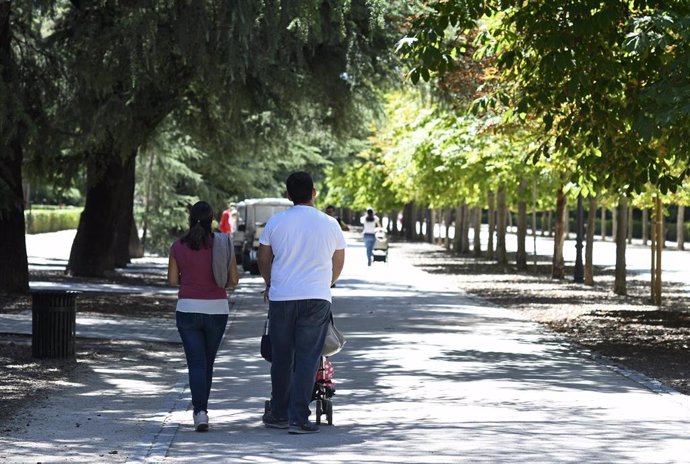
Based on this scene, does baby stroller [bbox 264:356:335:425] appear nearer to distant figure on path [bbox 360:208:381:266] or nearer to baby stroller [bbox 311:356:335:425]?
baby stroller [bbox 311:356:335:425]

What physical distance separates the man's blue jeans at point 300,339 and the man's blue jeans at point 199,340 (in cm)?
48

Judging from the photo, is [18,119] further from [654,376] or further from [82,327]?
[654,376]

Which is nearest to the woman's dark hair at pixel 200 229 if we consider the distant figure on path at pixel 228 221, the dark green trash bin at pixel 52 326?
the dark green trash bin at pixel 52 326

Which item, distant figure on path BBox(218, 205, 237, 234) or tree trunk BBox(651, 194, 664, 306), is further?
distant figure on path BBox(218, 205, 237, 234)

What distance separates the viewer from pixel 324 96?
87.5ft

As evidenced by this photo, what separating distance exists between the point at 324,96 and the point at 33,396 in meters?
15.1

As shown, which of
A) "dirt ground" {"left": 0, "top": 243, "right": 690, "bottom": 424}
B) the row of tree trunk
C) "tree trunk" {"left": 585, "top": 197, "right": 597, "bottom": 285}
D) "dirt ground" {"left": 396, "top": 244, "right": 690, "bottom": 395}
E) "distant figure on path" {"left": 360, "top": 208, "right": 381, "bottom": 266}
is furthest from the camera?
"distant figure on path" {"left": 360, "top": 208, "right": 381, "bottom": 266}

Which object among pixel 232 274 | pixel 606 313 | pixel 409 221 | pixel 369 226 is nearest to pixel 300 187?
pixel 232 274

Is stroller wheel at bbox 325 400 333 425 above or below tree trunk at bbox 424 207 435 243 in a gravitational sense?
below

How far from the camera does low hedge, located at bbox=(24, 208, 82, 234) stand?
74.7 m

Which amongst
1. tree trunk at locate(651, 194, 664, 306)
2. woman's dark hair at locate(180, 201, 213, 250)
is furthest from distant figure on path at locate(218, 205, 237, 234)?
woman's dark hair at locate(180, 201, 213, 250)

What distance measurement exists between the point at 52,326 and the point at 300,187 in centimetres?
575

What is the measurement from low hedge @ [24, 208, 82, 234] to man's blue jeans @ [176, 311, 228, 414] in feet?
199

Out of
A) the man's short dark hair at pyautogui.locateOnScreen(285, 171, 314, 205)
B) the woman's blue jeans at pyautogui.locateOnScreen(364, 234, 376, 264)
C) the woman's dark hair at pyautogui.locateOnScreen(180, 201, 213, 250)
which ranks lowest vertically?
the woman's blue jeans at pyautogui.locateOnScreen(364, 234, 376, 264)
